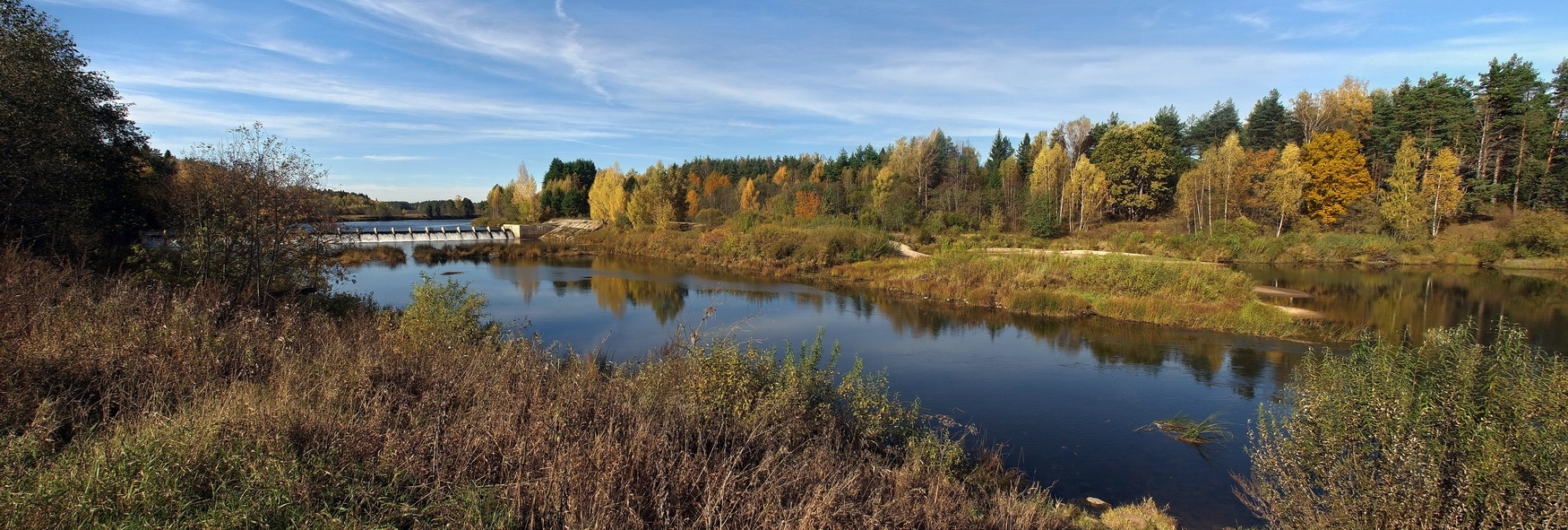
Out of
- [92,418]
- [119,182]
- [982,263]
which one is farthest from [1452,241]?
[119,182]

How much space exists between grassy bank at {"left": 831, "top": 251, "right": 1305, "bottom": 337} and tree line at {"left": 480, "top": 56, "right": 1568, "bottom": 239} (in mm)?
17471

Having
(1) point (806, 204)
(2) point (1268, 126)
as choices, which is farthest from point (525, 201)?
(2) point (1268, 126)

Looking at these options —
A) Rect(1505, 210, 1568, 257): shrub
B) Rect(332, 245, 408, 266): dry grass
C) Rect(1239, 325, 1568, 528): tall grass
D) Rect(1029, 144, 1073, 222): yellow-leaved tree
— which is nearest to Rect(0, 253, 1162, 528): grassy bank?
Rect(1239, 325, 1568, 528): tall grass

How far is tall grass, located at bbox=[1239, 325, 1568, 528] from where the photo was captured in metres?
4.64

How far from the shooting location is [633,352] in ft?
46.7

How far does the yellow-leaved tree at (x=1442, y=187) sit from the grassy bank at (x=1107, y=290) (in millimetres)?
24951

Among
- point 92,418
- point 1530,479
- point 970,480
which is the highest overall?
point 92,418

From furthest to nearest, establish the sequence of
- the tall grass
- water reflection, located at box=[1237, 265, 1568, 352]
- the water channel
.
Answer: water reflection, located at box=[1237, 265, 1568, 352] < the water channel < the tall grass

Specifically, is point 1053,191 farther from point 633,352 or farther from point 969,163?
point 633,352

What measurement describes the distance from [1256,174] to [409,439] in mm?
50626

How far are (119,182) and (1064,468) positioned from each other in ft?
76.7

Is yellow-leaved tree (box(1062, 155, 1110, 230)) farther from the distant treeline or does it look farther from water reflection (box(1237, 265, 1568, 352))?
the distant treeline

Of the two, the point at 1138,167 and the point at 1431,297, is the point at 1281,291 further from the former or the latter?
the point at 1138,167

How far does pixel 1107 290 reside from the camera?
21.2m
